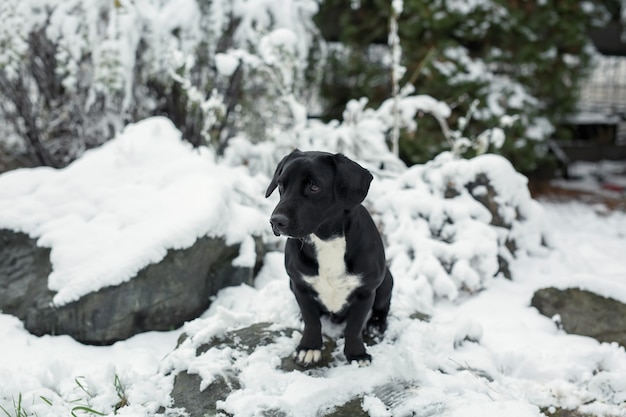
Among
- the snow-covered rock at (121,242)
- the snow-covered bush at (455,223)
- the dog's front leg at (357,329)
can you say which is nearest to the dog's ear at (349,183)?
the dog's front leg at (357,329)

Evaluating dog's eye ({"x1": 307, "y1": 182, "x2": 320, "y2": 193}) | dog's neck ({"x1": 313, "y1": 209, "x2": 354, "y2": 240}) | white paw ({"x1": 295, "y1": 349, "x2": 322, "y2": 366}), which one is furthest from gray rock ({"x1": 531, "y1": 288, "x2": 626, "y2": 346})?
dog's eye ({"x1": 307, "y1": 182, "x2": 320, "y2": 193})

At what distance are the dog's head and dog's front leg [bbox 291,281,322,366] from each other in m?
0.44

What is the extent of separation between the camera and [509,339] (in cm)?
327

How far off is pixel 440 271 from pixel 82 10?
385cm

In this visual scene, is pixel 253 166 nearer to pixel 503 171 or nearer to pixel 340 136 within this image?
pixel 340 136

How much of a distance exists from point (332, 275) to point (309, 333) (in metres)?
0.33

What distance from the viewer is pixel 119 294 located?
3332 millimetres

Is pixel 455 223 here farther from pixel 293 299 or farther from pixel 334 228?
pixel 334 228

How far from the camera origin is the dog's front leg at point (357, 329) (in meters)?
2.46

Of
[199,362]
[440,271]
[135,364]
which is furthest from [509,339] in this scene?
[135,364]

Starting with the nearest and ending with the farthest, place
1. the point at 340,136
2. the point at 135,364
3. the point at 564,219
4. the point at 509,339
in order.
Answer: the point at 135,364
the point at 509,339
the point at 340,136
the point at 564,219

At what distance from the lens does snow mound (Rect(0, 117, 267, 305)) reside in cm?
342

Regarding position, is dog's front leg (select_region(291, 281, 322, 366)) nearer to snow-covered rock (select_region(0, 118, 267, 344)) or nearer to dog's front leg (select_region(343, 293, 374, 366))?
dog's front leg (select_region(343, 293, 374, 366))

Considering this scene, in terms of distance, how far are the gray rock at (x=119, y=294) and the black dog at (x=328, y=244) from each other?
1.15 m
